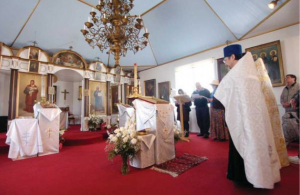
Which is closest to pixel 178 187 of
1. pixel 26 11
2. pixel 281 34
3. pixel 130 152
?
pixel 130 152

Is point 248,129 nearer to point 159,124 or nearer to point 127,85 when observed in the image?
point 159,124

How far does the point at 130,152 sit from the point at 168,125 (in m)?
1.04

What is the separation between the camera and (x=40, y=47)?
7.21m

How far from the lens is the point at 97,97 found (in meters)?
8.86

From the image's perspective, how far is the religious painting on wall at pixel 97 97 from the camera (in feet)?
28.4

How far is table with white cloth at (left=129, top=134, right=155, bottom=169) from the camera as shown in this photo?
2971mm

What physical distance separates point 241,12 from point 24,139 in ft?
23.7

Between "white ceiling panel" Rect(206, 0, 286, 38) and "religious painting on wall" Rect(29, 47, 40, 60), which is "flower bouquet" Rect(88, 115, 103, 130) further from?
"white ceiling panel" Rect(206, 0, 286, 38)

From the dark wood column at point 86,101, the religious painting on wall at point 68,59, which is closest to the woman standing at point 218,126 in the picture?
the dark wood column at point 86,101

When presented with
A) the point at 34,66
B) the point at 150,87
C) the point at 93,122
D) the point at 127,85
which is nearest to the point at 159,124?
the point at 93,122

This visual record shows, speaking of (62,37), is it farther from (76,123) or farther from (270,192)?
(270,192)

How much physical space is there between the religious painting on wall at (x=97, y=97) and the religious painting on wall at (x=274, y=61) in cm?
732

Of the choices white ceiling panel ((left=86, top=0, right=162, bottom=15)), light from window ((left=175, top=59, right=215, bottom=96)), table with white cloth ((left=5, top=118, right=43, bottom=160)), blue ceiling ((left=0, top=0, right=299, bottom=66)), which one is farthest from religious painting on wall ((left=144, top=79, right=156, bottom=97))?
table with white cloth ((left=5, top=118, right=43, bottom=160))

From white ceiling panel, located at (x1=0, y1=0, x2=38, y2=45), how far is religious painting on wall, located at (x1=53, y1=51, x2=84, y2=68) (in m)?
1.64
